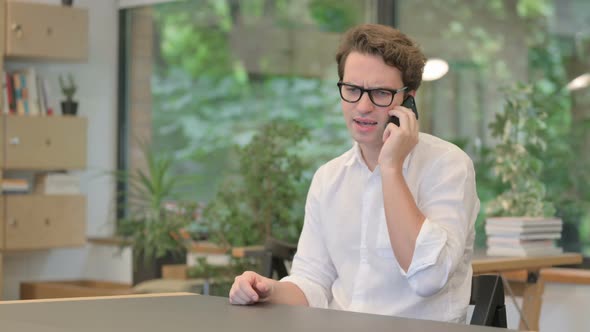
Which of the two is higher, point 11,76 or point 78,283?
point 11,76

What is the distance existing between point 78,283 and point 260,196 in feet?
7.10

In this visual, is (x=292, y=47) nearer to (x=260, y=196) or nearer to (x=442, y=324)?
(x=260, y=196)

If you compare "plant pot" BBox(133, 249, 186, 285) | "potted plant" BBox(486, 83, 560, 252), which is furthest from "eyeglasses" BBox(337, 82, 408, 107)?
"plant pot" BBox(133, 249, 186, 285)

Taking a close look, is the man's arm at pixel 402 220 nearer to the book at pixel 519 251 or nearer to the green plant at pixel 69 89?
the book at pixel 519 251

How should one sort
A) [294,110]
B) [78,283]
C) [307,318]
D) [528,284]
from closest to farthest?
[307,318], [528,284], [294,110], [78,283]

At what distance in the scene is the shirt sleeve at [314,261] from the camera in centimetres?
241

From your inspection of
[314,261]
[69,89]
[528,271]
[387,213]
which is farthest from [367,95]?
[69,89]

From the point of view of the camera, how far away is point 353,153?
8.21ft

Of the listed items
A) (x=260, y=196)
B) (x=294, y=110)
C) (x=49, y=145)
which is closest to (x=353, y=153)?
(x=260, y=196)

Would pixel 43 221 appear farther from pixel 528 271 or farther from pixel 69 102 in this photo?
pixel 528 271

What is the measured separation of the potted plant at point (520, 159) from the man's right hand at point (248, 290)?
2.26 metres

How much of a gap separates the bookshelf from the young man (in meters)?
3.97

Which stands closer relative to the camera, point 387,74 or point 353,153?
point 387,74

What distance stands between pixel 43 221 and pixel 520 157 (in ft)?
10.3
